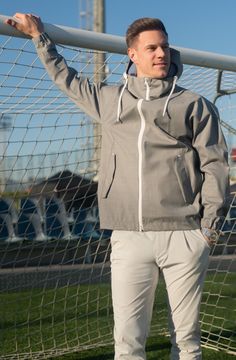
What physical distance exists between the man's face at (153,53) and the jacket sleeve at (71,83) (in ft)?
0.79

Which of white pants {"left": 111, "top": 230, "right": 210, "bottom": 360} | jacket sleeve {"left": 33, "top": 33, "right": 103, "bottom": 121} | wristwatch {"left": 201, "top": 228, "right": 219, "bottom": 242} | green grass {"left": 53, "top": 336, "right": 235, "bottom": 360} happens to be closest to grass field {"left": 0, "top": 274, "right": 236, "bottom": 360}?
green grass {"left": 53, "top": 336, "right": 235, "bottom": 360}

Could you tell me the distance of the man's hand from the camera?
8.89 ft

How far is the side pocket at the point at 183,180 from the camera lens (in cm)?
232

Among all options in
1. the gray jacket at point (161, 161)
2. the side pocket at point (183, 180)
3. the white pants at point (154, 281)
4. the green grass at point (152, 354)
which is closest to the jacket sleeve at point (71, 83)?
the gray jacket at point (161, 161)

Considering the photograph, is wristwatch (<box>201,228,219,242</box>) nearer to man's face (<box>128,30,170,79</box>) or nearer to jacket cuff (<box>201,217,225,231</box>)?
jacket cuff (<box>201,217,225,231</box>)

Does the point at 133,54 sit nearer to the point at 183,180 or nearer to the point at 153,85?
the point at 153,85

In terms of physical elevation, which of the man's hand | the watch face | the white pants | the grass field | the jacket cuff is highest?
the man's hand

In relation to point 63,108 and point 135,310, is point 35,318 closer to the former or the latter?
point 63,108

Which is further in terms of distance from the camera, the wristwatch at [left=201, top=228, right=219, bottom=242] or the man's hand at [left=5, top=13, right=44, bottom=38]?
the man's hand at [left=5, top=13, right=44, bottom=38]

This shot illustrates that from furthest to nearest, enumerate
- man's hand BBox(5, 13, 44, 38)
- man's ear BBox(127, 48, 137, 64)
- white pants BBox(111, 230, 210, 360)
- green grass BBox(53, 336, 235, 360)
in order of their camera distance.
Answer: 1. green grass BBox(53, 336, 235, 360)
2. man's hand BBox(5, 13, 44, 38)
3. man's ear BBox(127, 48, 137, 64)
4. white pants BBox(111, 230, 210, 360)

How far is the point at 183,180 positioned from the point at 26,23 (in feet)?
3.35

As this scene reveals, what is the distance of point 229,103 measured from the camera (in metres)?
5.16

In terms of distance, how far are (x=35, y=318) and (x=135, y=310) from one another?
3152 mm

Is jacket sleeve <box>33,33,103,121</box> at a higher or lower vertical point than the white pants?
higher
